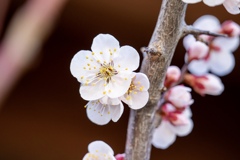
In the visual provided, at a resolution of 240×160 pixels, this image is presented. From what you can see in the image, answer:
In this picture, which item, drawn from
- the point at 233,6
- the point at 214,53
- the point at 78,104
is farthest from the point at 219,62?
the point at 78,104

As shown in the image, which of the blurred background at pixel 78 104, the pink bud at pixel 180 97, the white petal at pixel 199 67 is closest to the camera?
the pink bud at pixel 180 97

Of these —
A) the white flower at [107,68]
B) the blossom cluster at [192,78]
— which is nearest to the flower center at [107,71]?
the white flower at [107,68]

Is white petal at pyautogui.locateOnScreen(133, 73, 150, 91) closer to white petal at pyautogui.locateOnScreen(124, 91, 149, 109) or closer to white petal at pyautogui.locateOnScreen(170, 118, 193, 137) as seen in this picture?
white petal at pyautogui.locateOnScreen(124, 91, 149, 109)

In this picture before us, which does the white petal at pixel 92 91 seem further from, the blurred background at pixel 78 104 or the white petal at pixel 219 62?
the blurred background at pixel 78 104

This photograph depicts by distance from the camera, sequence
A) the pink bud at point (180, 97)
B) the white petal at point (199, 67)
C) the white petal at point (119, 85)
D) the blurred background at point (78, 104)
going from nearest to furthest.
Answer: the white petal at point (119, 85), the pink bud at point (180, 97), the white petal at point (199, 67), the blurred background at point (78, 104)

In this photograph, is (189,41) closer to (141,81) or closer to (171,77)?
(171,77)

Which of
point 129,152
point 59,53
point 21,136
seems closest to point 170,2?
point 129,152
